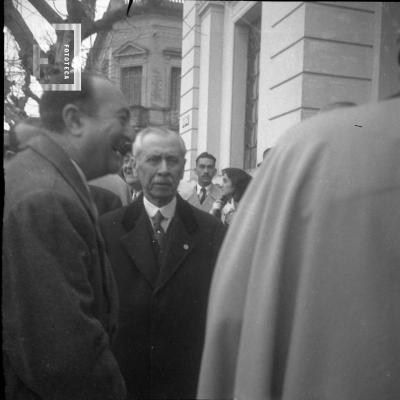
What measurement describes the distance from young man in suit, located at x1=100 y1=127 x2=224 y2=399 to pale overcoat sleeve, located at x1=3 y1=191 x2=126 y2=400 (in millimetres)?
119

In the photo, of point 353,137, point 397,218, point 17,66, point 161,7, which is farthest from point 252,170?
point 17,66

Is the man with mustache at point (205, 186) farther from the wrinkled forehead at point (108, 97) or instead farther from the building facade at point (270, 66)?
the wrinkled forehead at point (108, 97)

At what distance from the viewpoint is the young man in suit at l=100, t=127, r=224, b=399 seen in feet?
4.02

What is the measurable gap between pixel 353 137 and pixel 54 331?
89 centimetres

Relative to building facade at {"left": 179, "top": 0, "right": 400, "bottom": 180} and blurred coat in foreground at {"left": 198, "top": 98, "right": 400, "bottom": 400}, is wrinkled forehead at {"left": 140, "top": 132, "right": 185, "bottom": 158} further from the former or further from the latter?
blurred coat in foreground at {"left": 198, "top": 98, "right": 400, "bottom": 400}

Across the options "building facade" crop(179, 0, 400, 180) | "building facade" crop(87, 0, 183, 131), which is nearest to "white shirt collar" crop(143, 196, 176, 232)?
"building facade" crop(179, 0, 400, 180)

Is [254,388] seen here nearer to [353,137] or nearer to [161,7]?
[353,137]

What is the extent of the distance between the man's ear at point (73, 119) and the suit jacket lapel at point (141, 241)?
26 cm

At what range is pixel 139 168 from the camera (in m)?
1.24

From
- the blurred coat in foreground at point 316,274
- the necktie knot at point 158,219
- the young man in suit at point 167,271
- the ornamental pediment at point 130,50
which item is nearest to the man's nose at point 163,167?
the young man in suit at point 167,271

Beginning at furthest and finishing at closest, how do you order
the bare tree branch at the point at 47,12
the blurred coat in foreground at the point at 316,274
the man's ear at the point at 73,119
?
the bare tree branch at the point at 47,12, the man's ear at the point at 73,119, the blurred coat in foreground at the point at 316,274

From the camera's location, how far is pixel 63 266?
1.29 meters

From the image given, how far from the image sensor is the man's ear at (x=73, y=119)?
1.34 m

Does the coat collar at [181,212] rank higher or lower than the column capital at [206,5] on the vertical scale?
lower
